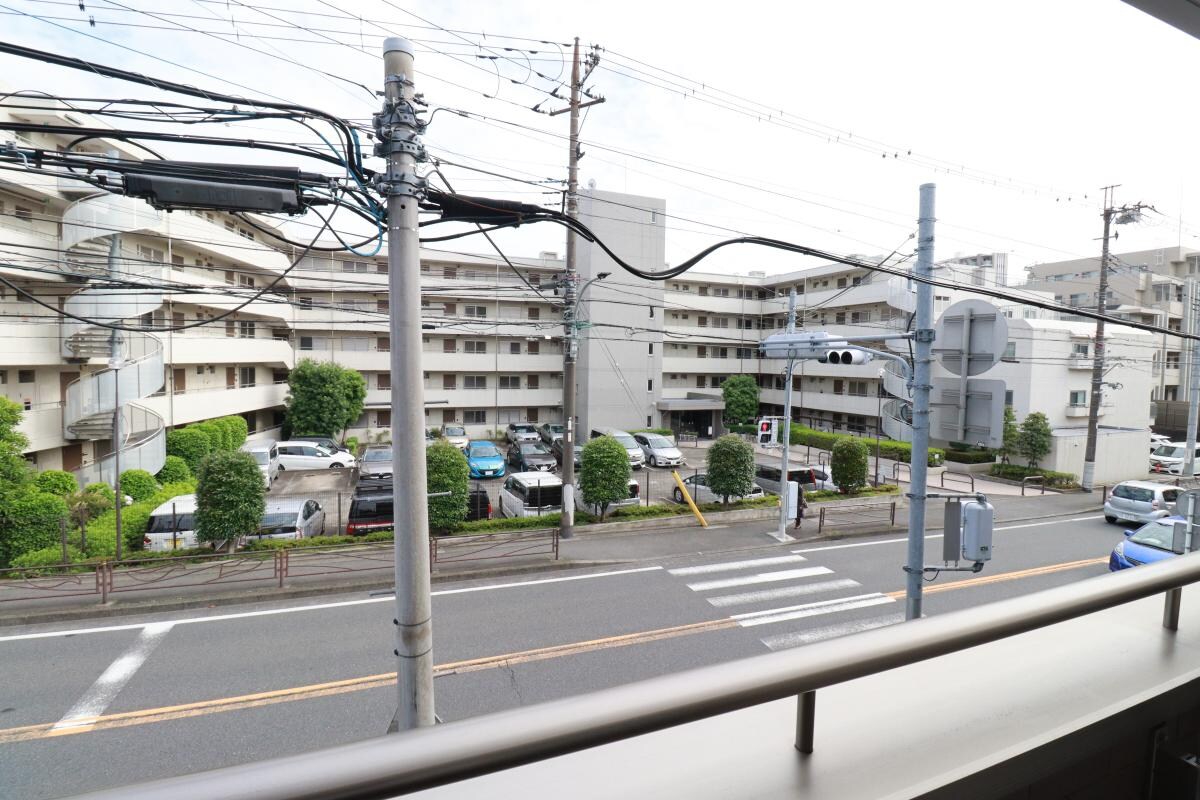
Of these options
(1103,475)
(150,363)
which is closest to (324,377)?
(150,363)

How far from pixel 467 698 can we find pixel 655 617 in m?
2.88

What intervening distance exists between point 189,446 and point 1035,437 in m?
26.4

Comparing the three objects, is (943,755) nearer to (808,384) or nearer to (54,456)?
(54,456)

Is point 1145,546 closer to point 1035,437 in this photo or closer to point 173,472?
point 1035,437

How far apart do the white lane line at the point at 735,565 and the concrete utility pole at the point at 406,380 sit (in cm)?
688

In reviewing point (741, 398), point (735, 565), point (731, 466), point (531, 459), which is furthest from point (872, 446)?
point (735, 565)

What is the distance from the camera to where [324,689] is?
5.66 metres

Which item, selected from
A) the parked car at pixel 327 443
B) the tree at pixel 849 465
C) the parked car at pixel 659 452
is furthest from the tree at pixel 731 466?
the parked car at pixel 327 443

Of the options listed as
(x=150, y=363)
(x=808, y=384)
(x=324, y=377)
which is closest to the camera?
(x=150, y=363)

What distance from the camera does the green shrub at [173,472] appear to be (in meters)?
14.5

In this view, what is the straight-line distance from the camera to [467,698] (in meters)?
5.50

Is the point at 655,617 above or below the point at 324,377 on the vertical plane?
below

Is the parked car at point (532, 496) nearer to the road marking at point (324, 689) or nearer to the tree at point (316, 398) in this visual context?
the road marking at point (324, 689)

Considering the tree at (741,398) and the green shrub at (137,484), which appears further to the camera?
the tree at (741,398)
